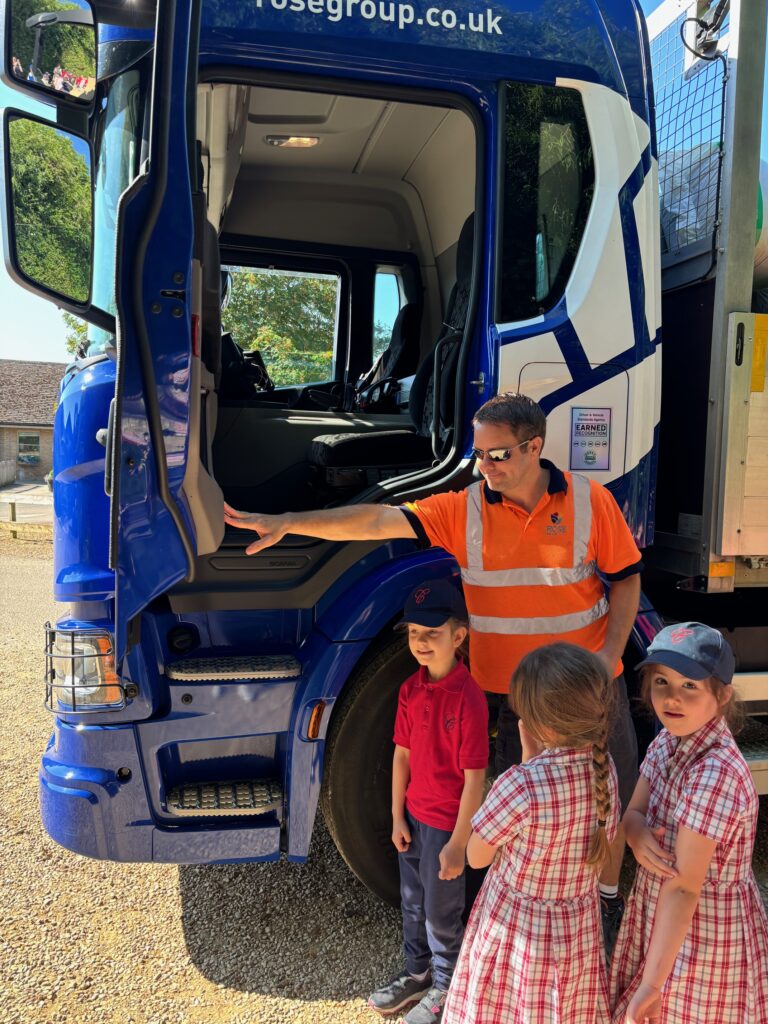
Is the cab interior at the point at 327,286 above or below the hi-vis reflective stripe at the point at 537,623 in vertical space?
above

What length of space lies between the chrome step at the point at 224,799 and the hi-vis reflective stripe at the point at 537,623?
790 mm

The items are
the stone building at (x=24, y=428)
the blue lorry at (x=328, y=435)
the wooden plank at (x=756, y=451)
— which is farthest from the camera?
the stone building at (x=24, y=428)

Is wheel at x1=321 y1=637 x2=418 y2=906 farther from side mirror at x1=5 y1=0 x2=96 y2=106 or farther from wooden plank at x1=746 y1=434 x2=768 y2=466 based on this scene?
side mirror at x1=5 y1=0 x2=96 y2=106

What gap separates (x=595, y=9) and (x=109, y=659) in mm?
2416

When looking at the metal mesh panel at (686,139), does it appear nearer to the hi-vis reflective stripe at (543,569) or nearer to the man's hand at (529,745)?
the hi-vis reflective stripe at (543,569)

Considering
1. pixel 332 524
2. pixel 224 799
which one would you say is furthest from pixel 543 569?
pixel 224 799

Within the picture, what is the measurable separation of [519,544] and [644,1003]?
1.09m

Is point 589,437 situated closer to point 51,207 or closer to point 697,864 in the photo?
point 697,864

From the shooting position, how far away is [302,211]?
4039 millimetres

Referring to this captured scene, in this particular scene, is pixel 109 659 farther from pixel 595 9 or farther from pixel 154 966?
pixel 595 9

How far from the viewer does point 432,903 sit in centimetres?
211

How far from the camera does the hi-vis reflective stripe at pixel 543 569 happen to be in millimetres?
2131

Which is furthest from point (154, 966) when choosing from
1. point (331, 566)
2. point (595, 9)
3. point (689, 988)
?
point (595, 9)

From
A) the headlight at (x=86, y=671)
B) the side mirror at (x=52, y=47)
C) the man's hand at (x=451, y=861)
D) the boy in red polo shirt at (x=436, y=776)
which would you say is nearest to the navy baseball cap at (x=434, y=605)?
the boy in red polo shirt at (x=436, y=776)
